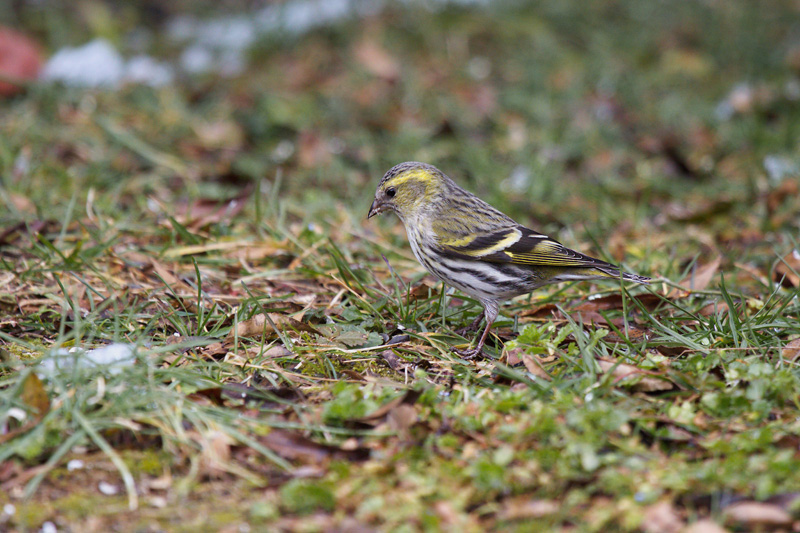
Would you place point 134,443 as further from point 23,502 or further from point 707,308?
point 707,308

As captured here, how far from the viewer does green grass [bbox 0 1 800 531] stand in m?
3.05

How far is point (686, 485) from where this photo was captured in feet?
9.77

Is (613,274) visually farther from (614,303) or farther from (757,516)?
(757,516)

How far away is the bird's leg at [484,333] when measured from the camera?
421 cm

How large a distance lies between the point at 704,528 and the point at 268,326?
2.41m

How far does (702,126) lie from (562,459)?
648 cm

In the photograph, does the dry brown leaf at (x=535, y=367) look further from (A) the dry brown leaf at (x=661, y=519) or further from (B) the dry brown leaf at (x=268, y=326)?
(B) the dry brown leaf at (x=268, y=326)

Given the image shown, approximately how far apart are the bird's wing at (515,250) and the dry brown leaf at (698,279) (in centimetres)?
73

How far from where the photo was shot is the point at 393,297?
480cm

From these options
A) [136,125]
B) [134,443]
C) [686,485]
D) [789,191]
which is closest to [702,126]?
[789,191]

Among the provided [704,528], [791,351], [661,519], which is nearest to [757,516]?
[704,528]

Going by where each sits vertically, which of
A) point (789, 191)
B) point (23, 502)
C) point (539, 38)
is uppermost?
point (539, 38)

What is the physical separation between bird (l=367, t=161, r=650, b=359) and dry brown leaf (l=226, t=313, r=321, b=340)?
0.83 metres

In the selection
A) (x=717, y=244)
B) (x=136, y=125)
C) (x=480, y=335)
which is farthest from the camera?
(x=136, y=125)
